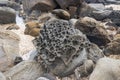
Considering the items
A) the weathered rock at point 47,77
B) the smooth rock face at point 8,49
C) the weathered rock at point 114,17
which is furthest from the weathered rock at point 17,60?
the weathered rock at point 114,17

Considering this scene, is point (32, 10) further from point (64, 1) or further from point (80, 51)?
point (80, 51)

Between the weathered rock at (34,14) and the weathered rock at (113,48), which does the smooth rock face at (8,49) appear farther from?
the weathered rock at (34,14)

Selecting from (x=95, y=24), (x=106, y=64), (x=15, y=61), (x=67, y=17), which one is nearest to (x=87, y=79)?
(x=106, y=64)

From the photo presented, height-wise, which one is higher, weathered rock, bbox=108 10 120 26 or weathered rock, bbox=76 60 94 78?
weathered rock, bbox=76 60 94 78

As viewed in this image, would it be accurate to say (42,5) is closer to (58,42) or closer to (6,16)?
(6,16)

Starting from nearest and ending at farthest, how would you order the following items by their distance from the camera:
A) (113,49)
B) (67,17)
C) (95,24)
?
(113,49) < (95,24) < (67,17)

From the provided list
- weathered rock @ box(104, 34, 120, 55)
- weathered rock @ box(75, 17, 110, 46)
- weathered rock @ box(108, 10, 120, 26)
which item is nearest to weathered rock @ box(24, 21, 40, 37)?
weathered rock @ box(75, 17, 110, 46)

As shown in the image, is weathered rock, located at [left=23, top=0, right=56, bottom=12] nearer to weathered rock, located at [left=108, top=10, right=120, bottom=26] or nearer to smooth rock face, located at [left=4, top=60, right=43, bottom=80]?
weathered rock, located at [left=108, top=10, right=120, bottom=26]
